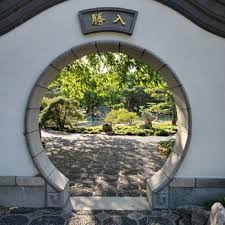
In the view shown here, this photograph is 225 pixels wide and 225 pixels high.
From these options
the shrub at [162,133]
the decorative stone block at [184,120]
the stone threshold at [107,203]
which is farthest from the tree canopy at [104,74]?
the stone threshold at [107,203]

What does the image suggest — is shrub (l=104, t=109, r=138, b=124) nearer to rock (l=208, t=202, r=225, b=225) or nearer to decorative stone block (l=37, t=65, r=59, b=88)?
decorative stone block (l=37, t=65, r=59, b=88)

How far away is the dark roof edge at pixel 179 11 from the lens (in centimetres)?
554

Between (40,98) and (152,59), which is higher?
(152,59)

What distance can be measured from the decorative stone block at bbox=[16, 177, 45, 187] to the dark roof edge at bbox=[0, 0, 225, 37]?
2.81 metres

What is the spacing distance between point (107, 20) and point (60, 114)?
1394 centimetres

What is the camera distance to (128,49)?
19.0ft

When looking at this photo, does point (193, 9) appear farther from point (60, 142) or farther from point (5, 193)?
point (60, 142)

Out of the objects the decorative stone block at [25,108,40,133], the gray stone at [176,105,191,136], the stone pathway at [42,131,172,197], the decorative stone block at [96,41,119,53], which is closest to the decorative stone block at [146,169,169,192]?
the stone pathway at [42,131,172,197]

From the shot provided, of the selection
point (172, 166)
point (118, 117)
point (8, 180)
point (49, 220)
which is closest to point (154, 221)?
point (172, 166)

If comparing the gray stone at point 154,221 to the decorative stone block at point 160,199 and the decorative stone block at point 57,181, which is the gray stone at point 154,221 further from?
the decorative stone block at point 57,181

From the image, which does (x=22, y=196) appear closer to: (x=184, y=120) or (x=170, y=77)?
(x=184, y=120)

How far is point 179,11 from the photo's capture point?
5.58m

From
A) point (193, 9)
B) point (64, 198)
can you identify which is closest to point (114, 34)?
point (193, 9)

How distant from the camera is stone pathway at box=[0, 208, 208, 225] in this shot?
5.26m
